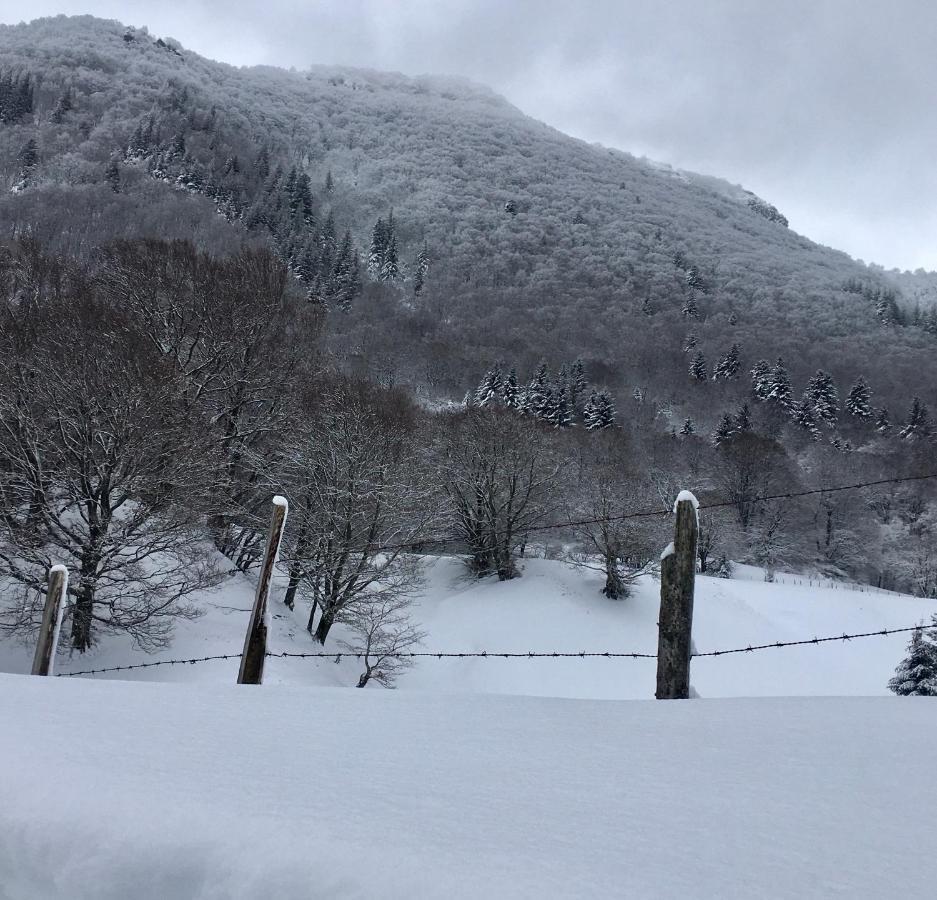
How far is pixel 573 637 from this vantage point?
2481 cm

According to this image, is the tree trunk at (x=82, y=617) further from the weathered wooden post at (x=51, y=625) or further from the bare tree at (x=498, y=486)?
the bare tree at (x=498, y=486)

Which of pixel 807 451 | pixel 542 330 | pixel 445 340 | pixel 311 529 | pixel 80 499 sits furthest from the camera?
pixel 542 330

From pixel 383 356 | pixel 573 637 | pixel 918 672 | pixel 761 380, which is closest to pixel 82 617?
pixel 573 637

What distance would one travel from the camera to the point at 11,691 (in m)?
3.88

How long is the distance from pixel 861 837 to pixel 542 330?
326ft

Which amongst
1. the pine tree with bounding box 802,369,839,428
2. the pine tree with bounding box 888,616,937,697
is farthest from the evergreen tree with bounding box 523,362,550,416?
the pine tree with bounding box 888,616,937,697

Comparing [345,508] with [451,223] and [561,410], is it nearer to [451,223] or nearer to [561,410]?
[561,410]

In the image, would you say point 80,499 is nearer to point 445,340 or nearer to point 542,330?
point 445,340

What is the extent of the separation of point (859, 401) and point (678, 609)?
80.1m

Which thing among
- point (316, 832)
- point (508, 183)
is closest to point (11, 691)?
point (316, 832)

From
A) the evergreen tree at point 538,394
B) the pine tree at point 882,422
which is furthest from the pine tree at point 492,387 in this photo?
the pine tree at point 882,422

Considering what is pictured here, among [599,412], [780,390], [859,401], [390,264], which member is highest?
[390,264]

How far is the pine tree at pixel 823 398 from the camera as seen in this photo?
69.2m

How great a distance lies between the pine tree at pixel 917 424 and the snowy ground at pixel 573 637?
42.2 m
